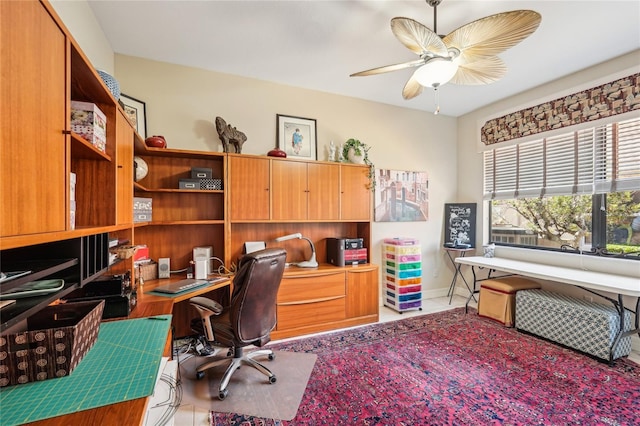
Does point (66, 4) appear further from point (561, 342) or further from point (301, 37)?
point (561, 342)

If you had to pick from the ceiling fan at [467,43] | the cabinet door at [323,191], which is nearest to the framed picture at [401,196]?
the cabinet door at [323,191]

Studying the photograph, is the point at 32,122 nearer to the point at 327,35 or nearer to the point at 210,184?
the point at 210,184

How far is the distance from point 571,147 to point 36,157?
448 cm

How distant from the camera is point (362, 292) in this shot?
3367mm

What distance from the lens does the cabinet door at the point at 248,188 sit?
2.92 metres

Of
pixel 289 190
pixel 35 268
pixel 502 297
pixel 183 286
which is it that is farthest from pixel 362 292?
pixel 35 268

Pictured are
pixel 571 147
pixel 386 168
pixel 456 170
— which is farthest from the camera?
pixel 456 170

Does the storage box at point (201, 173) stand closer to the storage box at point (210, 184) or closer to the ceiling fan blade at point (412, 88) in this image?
the storage box at point (210, 184)

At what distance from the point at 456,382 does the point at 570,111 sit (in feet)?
10.4

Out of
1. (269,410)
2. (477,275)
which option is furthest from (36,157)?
(477,275)

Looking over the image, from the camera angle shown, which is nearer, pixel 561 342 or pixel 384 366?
pixel 384 366

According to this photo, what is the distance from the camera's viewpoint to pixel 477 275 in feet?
13.7

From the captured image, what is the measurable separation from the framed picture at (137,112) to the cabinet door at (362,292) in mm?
2641

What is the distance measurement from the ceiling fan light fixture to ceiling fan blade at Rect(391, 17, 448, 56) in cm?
6
